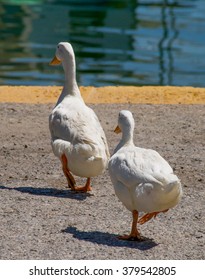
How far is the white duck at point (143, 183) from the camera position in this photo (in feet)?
23.5

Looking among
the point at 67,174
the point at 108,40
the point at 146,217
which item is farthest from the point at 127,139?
the point at 108,40

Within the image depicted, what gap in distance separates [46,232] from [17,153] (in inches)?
113

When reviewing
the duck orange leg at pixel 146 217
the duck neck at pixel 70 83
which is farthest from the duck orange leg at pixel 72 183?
the duck orange leg at pixel 146 217

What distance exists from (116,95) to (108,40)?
1004 cm

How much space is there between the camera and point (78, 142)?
8.58 metres

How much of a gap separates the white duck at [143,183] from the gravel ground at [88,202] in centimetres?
28

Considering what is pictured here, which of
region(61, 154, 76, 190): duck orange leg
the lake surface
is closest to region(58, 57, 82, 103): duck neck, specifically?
region(61, 154, 76, 190): duck orange leg

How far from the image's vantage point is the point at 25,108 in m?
12.4

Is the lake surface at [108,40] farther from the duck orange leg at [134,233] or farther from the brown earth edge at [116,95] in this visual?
the duck orange leg at [134,233]

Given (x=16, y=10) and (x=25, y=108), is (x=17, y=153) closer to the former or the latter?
(x=25, y=108)

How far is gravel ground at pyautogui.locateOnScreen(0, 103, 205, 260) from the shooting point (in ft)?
23.8

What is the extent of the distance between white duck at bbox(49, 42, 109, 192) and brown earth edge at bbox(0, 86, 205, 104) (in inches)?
159

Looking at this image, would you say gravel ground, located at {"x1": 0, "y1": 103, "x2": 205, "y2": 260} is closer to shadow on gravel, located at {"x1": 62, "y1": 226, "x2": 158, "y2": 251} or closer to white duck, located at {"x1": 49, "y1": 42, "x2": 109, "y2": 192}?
shadow on gravel, located at {"x1": 62, "y1": 226, "x2": 158, "y2": 251}

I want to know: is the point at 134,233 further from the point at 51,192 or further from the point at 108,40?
the point at 108,40
